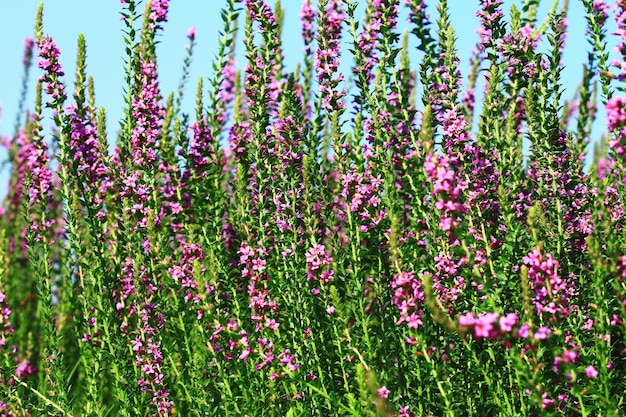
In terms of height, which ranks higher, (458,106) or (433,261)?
(458,106)

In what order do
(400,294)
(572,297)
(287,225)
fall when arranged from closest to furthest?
(400,294)
(572,297)
(287,225)

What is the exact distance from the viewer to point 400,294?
391cm

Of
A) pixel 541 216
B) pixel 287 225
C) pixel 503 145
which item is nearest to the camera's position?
pixel 541 216

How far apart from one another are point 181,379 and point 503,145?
8.94 ft

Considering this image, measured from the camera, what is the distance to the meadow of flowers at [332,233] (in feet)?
14.3

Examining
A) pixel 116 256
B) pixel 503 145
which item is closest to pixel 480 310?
pixel 503 145

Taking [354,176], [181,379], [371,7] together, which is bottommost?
[181,379]

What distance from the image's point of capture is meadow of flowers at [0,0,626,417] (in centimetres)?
436

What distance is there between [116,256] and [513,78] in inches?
125

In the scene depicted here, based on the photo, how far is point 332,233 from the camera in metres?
4.91

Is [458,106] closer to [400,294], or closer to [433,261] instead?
[433,261]

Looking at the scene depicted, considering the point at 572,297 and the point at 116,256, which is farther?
the point at 116,256

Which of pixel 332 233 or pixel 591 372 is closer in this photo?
pixel 591 372

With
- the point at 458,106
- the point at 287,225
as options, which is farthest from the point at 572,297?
the point at 287,225
